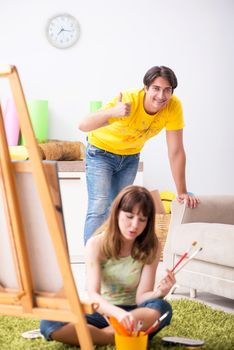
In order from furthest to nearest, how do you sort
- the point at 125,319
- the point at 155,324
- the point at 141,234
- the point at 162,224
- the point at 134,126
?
1. the point at 162,224
2. the point at 134,126
3. the point at 141,234
4. the point at 155,324
5. the point at 125,319

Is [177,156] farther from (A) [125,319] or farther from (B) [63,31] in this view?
(B) [63,31]

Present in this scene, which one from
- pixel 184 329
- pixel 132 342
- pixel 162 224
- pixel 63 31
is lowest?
pixel 162 224

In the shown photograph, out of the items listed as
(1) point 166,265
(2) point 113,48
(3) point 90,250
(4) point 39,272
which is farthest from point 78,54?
(4) point 39,272

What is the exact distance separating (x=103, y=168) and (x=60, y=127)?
7.03 ft

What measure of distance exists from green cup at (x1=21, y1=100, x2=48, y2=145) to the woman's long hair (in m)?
2.92

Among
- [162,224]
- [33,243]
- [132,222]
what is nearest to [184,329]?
[132,222]

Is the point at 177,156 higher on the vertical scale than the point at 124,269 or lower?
higher

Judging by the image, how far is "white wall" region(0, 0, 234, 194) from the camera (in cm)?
563

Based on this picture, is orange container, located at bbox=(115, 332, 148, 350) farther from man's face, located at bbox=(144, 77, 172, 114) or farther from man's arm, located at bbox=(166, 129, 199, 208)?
man's arm, located at bbox=(166, 129, 199, 208)

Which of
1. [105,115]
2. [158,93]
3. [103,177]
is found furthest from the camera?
[103,177]

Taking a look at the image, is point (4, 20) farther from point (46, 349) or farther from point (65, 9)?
point (46, 349)

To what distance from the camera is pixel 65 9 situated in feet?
18.3

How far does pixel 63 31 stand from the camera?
18.3ft

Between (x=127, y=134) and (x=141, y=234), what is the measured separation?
916 mm
